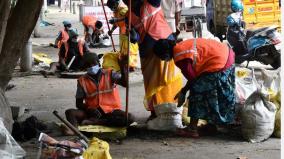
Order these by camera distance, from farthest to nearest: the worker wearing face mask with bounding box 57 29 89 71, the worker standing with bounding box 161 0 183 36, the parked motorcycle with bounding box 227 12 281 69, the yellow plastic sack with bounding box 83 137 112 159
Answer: the worker wearing face mask with bounding box 57 29 89 71 → the parked motorcycle with bounding box 227 12 281 69 → the worker standing with bounding box 161 0 183 36 → the yellow plastic sack with bounding box 83 137 112 159

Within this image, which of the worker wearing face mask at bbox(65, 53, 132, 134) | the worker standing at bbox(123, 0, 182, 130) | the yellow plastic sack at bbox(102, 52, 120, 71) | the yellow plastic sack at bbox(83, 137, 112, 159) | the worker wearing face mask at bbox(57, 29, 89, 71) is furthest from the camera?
the worker wearing face mask at bbox(57, 29, 89, 71)

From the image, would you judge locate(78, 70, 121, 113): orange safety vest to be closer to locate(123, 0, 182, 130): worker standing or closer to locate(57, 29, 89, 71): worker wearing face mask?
locate(123, 0, 182, 130): worker standing

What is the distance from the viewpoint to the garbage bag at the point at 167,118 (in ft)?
21.0

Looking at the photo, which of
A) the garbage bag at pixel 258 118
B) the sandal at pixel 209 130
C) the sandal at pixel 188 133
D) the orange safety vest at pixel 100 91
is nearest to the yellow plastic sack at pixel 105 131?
the orange safety vest at pixel 100 91

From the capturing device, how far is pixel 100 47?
589 inches

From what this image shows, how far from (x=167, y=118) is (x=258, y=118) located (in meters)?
1.06

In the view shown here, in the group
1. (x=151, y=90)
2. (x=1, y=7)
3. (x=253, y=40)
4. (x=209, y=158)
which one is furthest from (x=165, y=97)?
(x=253, y=40)

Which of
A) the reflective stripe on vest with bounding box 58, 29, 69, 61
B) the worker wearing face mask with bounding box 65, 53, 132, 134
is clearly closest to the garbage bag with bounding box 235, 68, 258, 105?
the worker wearing face mask with bounding box 65, 53, 132, 134

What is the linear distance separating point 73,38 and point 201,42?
5.08m

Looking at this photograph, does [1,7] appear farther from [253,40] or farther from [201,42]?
[253,40]

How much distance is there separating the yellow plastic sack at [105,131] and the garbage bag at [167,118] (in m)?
0.42

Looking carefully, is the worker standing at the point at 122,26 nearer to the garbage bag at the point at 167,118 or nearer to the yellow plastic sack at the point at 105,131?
the garbage bag at the point at 167,118

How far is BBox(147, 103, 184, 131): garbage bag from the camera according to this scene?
21.0ft

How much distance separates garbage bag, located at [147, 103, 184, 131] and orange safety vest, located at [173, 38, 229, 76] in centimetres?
56
